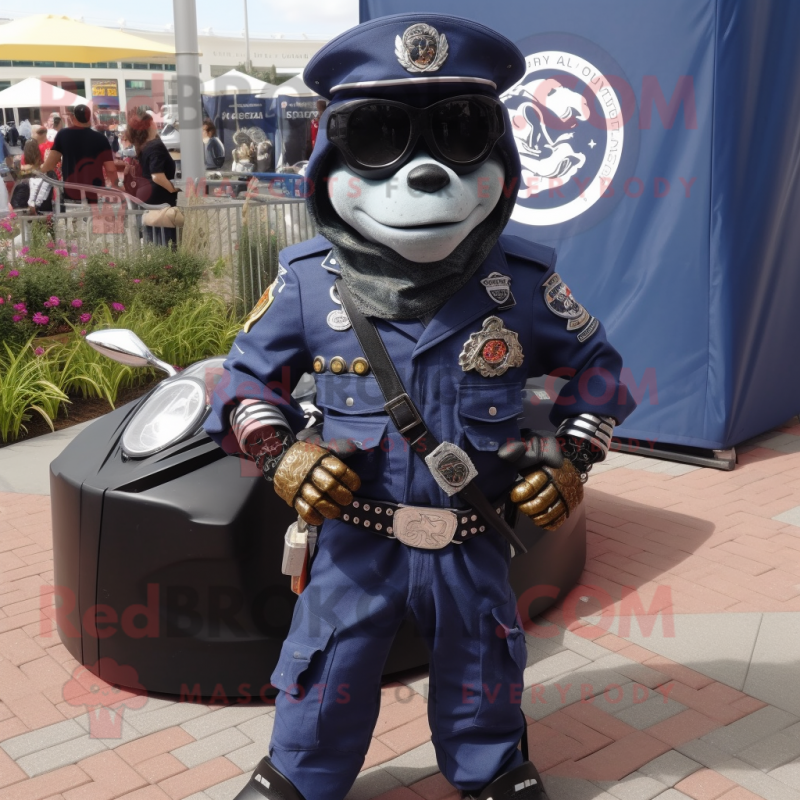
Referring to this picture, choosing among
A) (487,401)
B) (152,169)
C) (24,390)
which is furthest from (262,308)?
(152,169)

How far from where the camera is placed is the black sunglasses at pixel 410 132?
2170 mm

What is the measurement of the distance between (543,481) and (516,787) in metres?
0.77

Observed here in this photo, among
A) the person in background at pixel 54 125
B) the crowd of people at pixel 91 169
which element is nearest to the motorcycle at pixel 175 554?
the crowd of people at pixel 91 169

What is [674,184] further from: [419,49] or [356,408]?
[356,408]

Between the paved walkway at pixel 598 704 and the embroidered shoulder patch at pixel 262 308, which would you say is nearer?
the embroidered shoulder patch at pixel 262 308

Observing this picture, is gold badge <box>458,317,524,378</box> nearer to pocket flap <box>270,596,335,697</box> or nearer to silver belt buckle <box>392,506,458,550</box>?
silver belt buckle <box>392,506,458,550</box>

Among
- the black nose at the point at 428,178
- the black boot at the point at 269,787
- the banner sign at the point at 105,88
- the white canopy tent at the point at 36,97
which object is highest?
the banner sign at the point at 105,88

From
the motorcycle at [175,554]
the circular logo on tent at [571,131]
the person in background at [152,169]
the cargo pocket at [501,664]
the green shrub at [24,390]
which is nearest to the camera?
the cargo pocket at [501,664]

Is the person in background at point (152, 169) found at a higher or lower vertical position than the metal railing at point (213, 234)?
higher

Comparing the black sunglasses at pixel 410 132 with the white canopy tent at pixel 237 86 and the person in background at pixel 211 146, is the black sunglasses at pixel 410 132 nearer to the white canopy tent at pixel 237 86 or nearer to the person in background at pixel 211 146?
the person in background at pixel 211 146

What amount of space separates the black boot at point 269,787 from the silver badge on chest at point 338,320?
3.42 feet

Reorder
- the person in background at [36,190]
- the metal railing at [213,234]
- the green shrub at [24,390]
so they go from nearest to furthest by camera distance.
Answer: the green shrub at [24,390] → the metal railing at [213,234] → the person in background at [36,190]

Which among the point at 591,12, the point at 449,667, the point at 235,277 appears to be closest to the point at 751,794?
the point at 449,667

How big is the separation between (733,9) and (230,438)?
344 centimetres
